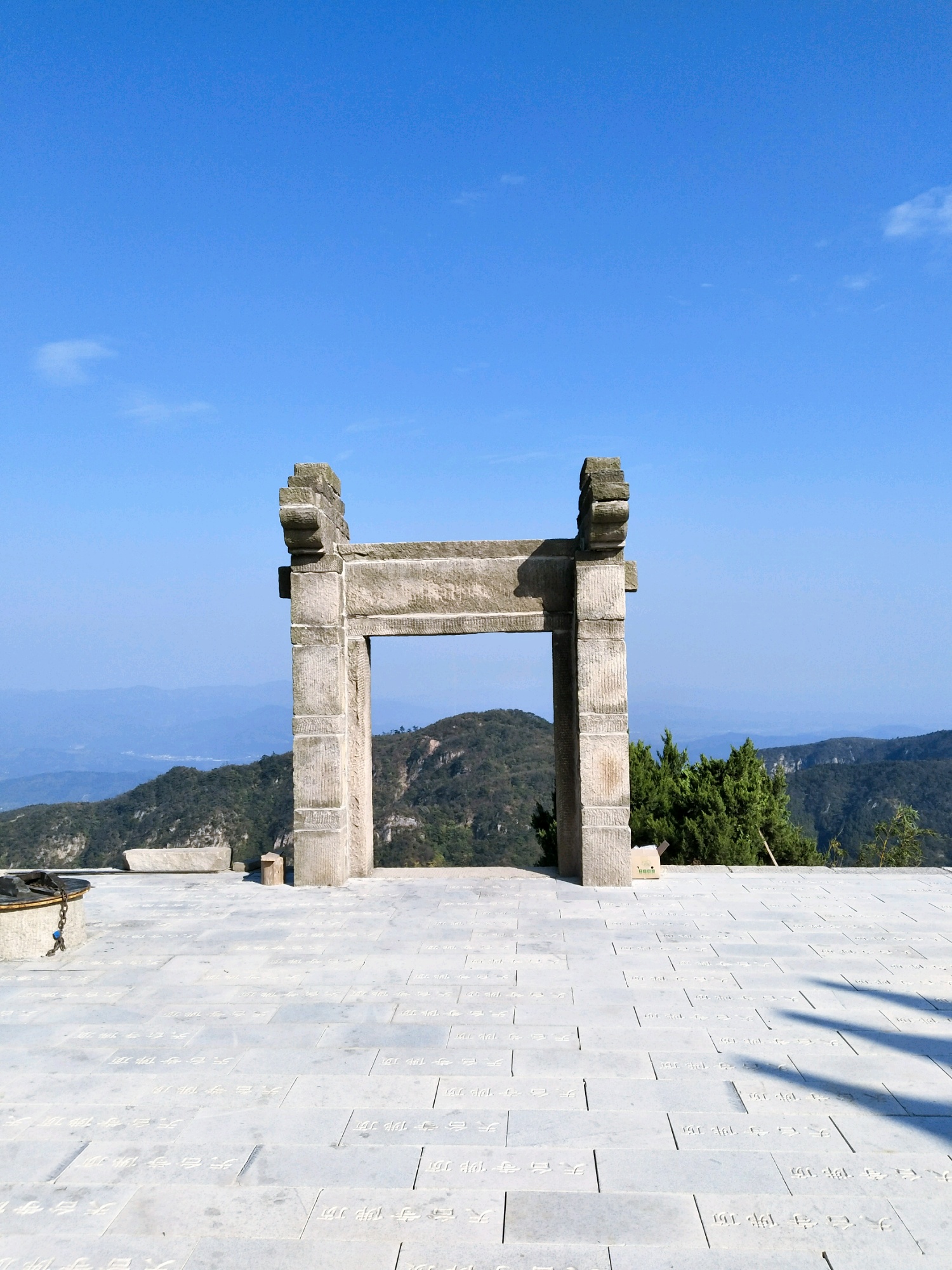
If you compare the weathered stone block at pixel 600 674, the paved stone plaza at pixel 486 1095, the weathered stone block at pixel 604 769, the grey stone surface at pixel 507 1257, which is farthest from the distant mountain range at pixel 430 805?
the grey stone surface at pixel 507 1257

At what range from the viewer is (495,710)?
1729 inches

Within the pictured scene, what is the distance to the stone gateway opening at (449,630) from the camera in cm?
880

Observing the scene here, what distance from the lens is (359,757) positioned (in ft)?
30.9

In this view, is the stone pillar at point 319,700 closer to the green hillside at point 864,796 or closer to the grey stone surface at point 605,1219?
the grey stone surface at point 605,1219

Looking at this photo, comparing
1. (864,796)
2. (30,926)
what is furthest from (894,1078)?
(864,796)

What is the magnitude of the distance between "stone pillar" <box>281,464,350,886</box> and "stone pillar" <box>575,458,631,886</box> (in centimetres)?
248

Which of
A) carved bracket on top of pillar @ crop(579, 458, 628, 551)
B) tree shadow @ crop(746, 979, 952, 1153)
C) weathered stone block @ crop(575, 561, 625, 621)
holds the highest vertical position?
carved bracket on top of pillar @ crop(579, 458, 628, 551)

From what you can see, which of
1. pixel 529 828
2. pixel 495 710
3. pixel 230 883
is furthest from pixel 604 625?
pixel 495 710

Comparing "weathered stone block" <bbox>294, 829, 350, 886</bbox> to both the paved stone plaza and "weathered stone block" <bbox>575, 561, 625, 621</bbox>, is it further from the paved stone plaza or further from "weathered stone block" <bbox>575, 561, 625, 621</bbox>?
"weathered stone block" <bbox>575, 561, 625, 621</bbox>

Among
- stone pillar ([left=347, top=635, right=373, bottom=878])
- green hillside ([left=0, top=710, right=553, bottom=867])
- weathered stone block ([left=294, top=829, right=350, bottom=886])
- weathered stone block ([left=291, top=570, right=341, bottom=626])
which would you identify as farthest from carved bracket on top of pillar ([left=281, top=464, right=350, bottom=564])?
green hillside ([left=0, top=710, right=553, bottom=867])

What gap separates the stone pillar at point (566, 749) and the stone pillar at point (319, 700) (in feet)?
7.45

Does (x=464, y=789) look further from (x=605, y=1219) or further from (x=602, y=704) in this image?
(x=605, y=1219)

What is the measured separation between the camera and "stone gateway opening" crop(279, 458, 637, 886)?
8.80 m

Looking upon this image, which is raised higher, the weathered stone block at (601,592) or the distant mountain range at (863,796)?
the weathered stone block at (601,592)
